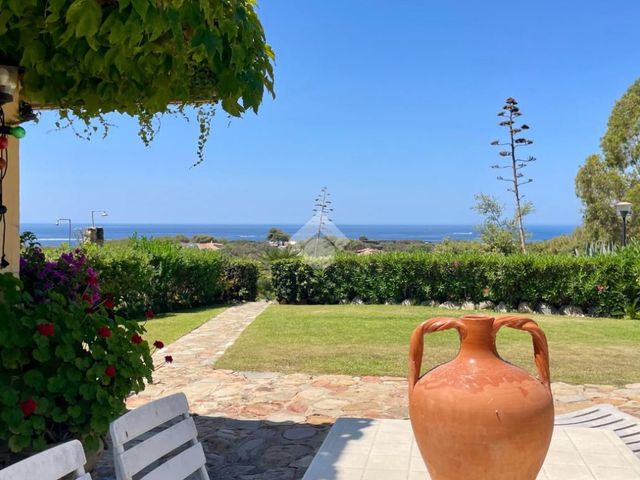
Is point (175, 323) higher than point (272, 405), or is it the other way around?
point (272, 405)

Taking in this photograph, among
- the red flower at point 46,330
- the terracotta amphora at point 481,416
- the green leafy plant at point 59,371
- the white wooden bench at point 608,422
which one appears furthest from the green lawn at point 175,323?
the terracotta amphora at point 481,416

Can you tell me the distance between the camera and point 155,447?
6.23 feet

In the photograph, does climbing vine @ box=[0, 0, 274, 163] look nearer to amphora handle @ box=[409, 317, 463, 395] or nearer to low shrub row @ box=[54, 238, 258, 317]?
amphora handle @ box=[409, 317, 463, 395]

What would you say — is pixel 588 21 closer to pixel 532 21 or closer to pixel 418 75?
pixel 532 21

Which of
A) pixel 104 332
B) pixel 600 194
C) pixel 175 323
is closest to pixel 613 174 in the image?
pixel 600 194

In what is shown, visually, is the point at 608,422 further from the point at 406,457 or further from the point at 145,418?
the point at 145,418

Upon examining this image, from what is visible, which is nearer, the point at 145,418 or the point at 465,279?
the point at 145,418

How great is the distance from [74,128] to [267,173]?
1921 inches

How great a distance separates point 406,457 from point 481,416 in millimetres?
859

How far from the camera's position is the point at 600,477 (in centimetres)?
224

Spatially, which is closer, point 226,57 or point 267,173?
point 226,57

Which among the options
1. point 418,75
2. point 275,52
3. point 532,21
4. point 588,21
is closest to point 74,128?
point 275,52

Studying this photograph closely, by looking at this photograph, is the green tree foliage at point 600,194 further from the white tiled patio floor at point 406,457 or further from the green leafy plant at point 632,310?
the white tiled patio floor at point 406,457

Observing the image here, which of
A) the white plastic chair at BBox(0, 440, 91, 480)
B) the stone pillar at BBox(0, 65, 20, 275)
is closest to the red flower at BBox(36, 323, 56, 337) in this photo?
the white plastic chair at BBox(0, 440, 91, 480)
